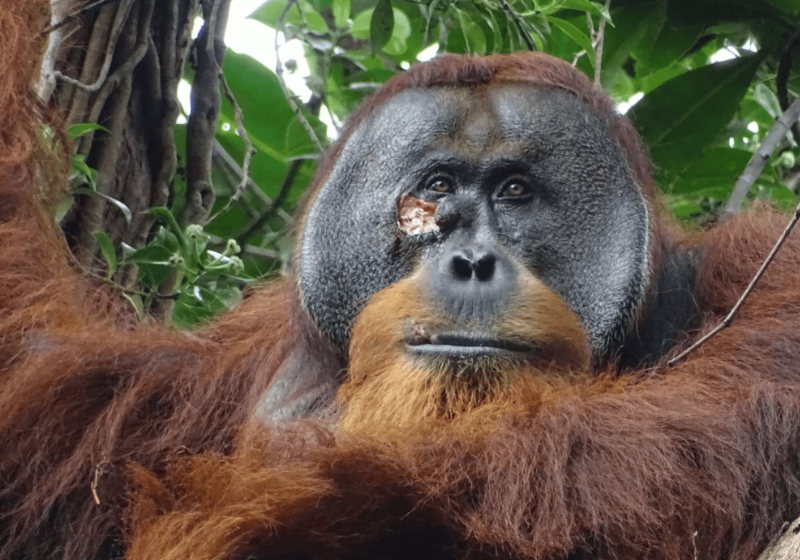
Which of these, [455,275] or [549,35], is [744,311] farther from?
[549,35]

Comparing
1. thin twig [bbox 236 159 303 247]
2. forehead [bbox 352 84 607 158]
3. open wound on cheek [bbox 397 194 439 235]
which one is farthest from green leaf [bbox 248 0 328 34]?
open wound on cheek [bbox 397 194 439 235]

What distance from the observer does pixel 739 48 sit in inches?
150

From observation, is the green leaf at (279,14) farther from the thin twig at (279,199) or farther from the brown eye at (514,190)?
the brown eye at (514,190)

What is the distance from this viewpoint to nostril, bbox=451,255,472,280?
2529mm

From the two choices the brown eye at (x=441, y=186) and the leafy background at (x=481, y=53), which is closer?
the brown eye at (x=441, y=186)

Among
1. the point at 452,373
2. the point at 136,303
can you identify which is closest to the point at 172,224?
the point at 136,303

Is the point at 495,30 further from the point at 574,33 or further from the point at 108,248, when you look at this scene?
the point at 108,248

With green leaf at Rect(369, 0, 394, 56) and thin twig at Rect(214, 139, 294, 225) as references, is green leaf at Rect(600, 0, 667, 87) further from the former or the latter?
thin twig at Rect(214, 139, 294, 225)

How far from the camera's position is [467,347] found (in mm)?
2475

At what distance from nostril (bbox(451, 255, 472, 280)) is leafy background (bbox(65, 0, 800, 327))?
873 millimetres

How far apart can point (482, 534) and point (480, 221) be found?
81cm

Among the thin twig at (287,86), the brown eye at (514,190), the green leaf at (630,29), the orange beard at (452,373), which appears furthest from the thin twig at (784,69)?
the thin twig at (287,86)

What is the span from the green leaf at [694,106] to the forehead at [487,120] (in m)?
0.73

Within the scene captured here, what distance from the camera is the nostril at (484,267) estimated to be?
2523 mm
